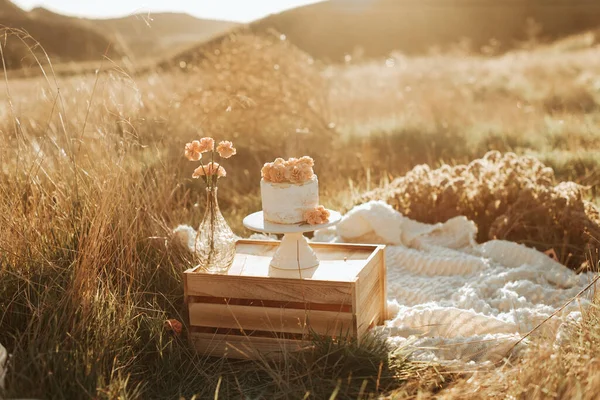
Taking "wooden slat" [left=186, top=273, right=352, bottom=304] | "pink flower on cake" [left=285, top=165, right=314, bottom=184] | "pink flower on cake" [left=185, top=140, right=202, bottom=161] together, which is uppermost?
"pink flower on cake" [left=185, top=140, right=202, bottom=161]

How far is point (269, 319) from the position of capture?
291cm

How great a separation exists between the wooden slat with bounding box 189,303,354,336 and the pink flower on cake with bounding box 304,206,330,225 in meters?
0.39

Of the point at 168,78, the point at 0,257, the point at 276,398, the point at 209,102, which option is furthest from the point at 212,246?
the point at 168,78

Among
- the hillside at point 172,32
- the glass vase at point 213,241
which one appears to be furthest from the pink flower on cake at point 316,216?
the hillside at point 172,32

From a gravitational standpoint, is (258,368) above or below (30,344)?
below

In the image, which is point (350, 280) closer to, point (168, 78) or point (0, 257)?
point (0, 257)

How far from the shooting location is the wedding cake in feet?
9.47

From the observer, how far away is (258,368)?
9.52 feet

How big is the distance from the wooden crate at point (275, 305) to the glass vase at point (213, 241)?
0.06 meters

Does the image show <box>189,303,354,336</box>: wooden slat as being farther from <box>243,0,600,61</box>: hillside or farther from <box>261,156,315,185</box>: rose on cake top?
<box>243,0,600,61</box>: hillside

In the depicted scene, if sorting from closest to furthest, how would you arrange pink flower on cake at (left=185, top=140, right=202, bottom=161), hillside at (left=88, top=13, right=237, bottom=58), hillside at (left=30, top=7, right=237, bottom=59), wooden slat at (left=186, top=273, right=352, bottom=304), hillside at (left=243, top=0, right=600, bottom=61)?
wooden slat at (left=186, top=273, right=352, bottom=304)
pink flower on cake at (left=185, top=140, right=202, bottom=161)
hillside at (left=88, top=13, right=237, bottom=58)
hillside at (left=30, top=7, right=237, bottom=59)
hillside at (left=243, top=0, right=600, bottom=61)

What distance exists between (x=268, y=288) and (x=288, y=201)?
387 mm

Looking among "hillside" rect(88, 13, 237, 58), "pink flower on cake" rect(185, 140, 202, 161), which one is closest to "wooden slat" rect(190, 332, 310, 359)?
"pink flower on cake" rect(185, 140, 202, 161)

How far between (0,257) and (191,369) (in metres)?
0.99
